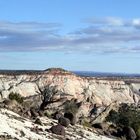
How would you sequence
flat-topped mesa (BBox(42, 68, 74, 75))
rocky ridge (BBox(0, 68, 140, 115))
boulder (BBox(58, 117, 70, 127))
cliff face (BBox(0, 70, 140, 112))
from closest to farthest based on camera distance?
boulder (BBox(58, 117, 70, 127)) → rocky ridge (BBox(0, 68, 140, 115)) → cliff face (BBox(0, 70, 140, 112)) → flat-topped mesa (BBox(42, 68, 74, 75))

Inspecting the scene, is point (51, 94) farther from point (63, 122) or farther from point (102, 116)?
point (63, 122)

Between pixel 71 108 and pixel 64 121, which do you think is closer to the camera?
pixel 64 121

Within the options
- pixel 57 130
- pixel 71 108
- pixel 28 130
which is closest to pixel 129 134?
Answer: pixel 57 130

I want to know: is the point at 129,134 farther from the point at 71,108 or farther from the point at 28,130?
the point at 71,108

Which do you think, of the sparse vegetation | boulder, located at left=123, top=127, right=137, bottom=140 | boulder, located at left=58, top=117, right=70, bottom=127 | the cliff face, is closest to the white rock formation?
boulder, located at left=58, top=117, right=70, bottom=127

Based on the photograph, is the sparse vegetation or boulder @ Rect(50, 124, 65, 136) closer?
boulder @ Rect(50, 124, 65, 136)

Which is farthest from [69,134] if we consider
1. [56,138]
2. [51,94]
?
[51,94]

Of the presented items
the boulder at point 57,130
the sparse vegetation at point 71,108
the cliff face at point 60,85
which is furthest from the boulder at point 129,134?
the cliff face at point 60,85

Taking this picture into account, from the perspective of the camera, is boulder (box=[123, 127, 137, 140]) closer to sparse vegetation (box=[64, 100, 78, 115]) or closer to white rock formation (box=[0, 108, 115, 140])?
white rock formation (box=[0, 108, 115, 140])

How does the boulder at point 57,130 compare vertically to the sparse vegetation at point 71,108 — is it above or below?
above

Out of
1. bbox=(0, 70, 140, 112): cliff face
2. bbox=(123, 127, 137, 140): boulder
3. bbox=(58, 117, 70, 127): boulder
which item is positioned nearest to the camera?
bbox=(58, 117, 70, 127): boulder

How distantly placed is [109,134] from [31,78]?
108 meters

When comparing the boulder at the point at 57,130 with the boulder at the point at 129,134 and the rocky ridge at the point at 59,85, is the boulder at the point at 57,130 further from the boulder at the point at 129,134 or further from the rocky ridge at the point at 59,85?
the rocky ridge at the point at 59,85

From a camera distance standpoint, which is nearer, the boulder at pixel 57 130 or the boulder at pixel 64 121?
the boulder at pixel 57 130
